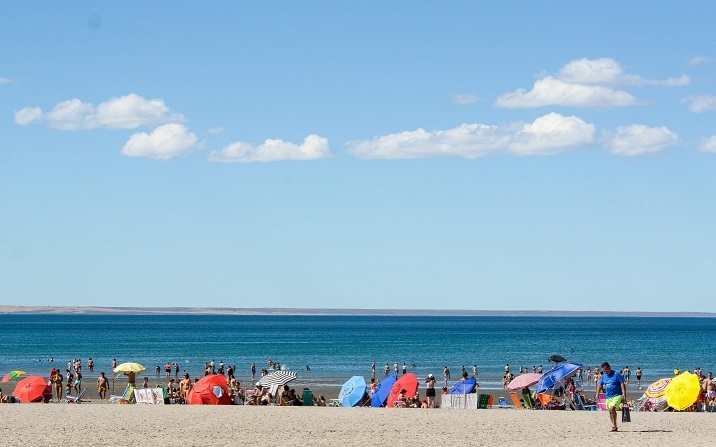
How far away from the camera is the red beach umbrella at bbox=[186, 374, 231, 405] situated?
27.2m

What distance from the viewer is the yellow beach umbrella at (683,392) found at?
2525 cm

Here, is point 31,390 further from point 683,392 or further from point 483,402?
point 683,392

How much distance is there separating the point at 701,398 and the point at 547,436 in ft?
29.9

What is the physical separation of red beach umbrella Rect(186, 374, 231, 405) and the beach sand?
164cm

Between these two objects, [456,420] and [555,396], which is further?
[555,396]

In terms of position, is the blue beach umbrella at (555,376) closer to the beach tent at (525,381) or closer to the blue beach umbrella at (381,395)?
the beach tent at (525,381)

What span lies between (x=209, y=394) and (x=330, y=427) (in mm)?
7408

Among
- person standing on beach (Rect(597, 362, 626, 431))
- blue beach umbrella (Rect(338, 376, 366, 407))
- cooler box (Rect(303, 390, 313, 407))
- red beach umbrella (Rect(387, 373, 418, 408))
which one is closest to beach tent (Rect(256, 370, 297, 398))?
cooler box (Rect(303, 390, 313, 407))

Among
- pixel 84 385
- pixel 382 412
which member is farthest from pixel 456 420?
pixel 84 385

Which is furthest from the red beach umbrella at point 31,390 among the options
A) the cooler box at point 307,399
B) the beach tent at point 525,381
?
the beach tent at point 525,381

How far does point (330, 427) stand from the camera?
67.8 ft

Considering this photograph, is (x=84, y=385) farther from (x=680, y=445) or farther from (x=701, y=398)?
(x=680, y=445)

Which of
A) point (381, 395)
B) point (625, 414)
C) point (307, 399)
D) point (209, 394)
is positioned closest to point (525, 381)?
point (381, 395)

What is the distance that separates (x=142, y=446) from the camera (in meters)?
17.6
